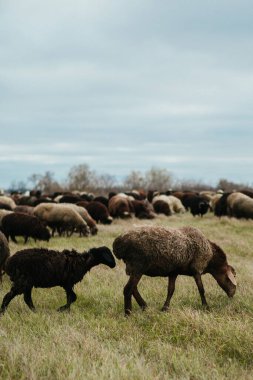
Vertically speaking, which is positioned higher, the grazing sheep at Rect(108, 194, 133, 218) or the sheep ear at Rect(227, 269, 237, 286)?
the sheep ear at Rect(227, 269, 237, 286)

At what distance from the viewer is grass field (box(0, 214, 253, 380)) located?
4.32 metres

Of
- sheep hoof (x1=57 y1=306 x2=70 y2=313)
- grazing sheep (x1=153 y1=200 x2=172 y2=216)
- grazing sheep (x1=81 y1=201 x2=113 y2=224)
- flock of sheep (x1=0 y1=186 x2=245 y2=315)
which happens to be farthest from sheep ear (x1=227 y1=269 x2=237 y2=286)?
grazing sheep (x1=153 y1=200 x2=172 y2=216)

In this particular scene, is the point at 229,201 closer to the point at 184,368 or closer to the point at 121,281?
the point at 121,281

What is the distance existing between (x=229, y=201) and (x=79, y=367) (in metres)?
24.5

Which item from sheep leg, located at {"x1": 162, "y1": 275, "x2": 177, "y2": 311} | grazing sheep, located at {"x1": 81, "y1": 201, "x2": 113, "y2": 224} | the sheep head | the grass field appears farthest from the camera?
grazing sheep, located at {"x1": 81, "y1": 201, "x2": 113, "y2": 224}

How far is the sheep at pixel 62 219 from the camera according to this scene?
18.7m

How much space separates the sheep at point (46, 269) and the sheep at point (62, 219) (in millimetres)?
11419

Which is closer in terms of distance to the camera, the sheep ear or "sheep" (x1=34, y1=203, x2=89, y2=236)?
the sheep ear

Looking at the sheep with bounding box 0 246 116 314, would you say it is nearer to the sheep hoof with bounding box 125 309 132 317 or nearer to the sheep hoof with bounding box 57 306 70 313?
the sheep hoof with bounding box 57 306 70 313

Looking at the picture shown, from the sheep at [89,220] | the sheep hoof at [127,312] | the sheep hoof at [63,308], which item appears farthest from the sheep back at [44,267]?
the sheep at [89,220]

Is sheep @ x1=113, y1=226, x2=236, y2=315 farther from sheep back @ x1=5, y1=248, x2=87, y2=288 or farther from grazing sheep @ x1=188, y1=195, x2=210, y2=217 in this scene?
grazing sheep @ x1=188, y1=195, x2=210, y2=217

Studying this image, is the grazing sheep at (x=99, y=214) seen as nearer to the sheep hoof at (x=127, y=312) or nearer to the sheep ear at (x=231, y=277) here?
the sheep ear at (x=231, y=277)

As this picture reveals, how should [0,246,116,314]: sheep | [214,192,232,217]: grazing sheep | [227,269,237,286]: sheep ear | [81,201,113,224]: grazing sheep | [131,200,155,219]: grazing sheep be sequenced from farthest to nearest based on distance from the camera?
1. [131,200,155,219]: grazing sheep
2. [214,192,232,217]: grazing sheep
3. [81,201,113,224]: grazing sheep
4. [227,269,237,286]: sheep ear
5. [0,246,116,314]: sheep

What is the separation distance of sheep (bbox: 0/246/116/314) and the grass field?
29 centimetres
